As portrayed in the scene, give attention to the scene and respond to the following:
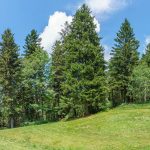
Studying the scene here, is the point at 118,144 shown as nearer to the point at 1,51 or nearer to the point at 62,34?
the point at 1,51

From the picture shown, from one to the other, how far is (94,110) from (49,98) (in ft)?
54.6

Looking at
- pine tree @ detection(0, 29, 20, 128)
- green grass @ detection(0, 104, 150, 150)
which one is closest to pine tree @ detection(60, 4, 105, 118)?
pine tree @ detection(0, 29, 20, 128)

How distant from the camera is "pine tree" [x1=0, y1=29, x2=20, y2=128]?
67.3 meters

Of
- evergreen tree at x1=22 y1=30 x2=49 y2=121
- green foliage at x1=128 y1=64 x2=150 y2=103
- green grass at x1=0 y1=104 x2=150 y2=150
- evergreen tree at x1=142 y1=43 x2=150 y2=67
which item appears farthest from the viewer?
evergreen tree at x1=142 y1=43 x2=150 y2=67

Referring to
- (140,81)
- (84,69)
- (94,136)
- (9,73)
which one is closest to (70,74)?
(84,69)

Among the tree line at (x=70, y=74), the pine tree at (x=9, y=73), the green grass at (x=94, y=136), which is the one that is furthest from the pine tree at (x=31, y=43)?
the green grass at (x=94, y=136)

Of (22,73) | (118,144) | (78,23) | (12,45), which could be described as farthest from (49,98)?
(118,144)

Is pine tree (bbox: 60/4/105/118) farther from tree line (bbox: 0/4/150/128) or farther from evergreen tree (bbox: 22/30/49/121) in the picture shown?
evergreen tree (bbox: 22/30/49/121)

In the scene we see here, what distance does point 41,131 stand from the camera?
41.5m

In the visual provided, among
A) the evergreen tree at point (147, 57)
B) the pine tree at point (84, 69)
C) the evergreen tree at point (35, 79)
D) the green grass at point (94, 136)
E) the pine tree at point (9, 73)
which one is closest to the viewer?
the green grass at point (94, 136)

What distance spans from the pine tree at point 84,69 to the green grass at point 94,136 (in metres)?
9.79

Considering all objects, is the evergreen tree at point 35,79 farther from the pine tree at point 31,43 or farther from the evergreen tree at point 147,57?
the evergreen tree at point 147,57

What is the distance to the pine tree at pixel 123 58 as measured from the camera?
3356 inches

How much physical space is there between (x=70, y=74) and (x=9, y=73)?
36.2 ft
